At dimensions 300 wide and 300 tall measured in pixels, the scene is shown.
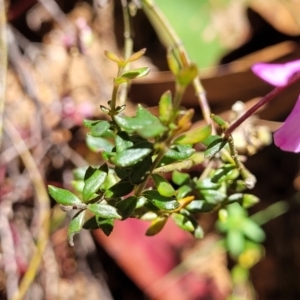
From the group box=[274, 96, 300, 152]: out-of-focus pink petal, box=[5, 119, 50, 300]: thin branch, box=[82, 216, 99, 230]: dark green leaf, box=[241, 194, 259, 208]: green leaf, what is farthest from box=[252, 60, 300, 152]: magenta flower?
box=[5, 119, 50, 300]: thin branch

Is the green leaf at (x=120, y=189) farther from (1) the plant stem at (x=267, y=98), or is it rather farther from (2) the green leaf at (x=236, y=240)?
(2) the green leaf at (x=236, y=240)

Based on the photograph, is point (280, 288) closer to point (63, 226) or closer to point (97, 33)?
point (63, 226)

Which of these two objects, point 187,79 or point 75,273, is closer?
point 187,79

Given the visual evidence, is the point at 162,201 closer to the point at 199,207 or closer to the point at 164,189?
the point at 164,189

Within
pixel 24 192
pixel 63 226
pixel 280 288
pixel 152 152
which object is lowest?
pixel 280 288

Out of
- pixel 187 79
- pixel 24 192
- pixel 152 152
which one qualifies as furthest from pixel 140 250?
pixel 187 79
